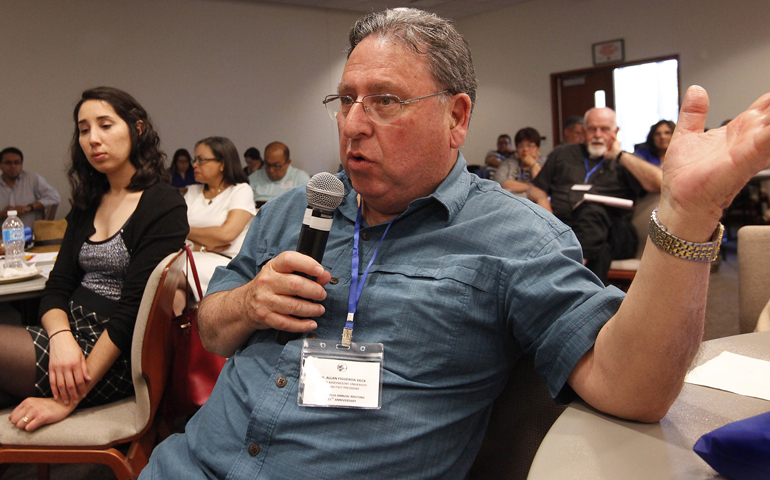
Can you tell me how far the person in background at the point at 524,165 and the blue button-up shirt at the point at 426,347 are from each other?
181 inches

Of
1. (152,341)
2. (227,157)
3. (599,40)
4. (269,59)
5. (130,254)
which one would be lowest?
(152,341)

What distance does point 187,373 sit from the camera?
1769 millimetres


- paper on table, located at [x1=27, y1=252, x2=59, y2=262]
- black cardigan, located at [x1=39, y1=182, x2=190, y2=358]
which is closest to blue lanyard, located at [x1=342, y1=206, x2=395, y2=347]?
black cardigan, located at [x1=39, y1=182, x2=190, y2=358]

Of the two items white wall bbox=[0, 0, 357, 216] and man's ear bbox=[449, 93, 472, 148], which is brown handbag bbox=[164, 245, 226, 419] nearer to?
man's ear bbox=[449, 93, 472, 148]

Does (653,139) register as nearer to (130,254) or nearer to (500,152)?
(130,254)

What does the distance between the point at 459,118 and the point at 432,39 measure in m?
0.19

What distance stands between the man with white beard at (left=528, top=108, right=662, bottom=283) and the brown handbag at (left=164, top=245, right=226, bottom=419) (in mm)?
2382

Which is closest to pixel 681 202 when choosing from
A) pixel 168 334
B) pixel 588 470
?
pixel 588 470

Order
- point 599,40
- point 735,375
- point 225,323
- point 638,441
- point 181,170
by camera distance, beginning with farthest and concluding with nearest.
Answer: point 599,40, point 181,170, point 225,323, point 735,375, point 638,441

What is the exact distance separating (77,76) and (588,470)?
8212 millimetres

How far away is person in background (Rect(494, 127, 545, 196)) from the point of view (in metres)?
5.63

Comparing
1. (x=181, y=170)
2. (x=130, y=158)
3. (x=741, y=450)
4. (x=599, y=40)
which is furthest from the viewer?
(x=599, y=40)

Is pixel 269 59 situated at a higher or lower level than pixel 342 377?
higher

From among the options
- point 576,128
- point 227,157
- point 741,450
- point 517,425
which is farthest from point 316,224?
point 576,128
